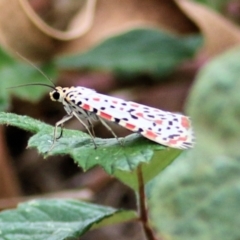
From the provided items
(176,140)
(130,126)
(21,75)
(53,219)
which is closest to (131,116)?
(130,126)

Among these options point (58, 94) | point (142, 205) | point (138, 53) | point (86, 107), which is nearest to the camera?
point (142, 205)

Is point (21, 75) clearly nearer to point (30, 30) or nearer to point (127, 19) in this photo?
point (30, 30)

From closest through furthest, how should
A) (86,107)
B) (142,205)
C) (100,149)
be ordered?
1. (100,149)
2. (142,205)
3. (86,107)

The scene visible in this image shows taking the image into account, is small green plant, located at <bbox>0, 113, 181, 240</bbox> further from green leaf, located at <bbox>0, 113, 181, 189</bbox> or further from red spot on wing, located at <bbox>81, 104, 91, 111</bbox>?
red spot on wing, located at <bbox>81, 104, 91, 111</bbox>

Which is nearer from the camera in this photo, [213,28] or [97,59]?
[213,28]

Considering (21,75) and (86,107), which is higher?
(86,107)

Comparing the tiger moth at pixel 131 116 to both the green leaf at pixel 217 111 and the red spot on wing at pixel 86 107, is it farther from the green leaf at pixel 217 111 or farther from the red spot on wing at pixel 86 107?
the green leaf at pixel 217 111
